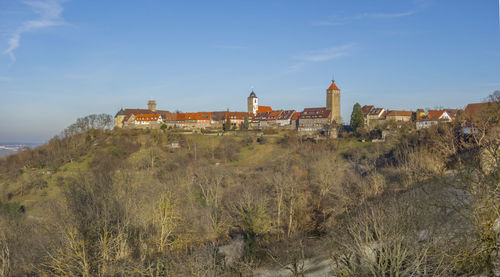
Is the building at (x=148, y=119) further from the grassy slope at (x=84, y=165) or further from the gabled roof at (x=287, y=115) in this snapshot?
the gabled roof at (x=287, y=115)

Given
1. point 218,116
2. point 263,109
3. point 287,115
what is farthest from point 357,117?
point 218,116

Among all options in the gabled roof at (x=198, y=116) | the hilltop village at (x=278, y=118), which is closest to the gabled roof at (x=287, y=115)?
the hilltop village at (x=278, y=118)

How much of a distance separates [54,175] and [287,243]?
42956 mm

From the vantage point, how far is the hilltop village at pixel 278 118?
72.8 metres

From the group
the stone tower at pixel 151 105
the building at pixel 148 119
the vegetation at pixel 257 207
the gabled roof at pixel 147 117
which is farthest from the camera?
the stone tower at pixel 151 105

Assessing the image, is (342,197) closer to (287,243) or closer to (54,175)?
(287,243)

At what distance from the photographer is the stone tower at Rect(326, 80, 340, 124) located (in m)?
83.6

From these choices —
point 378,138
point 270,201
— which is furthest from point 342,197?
point 378,138

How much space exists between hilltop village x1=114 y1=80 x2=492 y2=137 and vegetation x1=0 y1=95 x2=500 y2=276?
9691 millimetres

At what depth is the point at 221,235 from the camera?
3272cm

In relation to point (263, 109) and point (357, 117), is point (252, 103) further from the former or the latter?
point (357, 117)

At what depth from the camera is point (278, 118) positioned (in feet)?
291

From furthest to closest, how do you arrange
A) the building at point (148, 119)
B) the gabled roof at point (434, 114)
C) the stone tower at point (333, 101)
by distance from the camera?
the building at point (148, 119)
the stone tower at point (333, 101)
the gabled roof at point (434, 114)

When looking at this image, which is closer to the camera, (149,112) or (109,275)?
(109,275)
